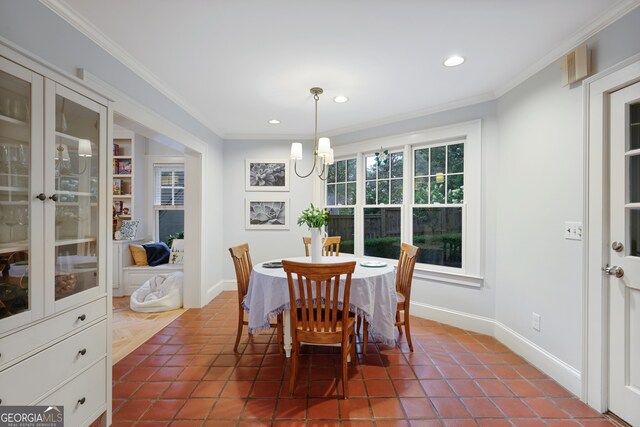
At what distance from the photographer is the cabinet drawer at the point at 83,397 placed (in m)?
1.48

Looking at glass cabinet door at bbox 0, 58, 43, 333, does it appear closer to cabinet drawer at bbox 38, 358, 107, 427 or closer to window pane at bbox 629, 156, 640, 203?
cabinet drawer at bbox 38, 358, 107, 427

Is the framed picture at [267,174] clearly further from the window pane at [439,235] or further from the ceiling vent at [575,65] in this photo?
the ceiling vent at [575,65]

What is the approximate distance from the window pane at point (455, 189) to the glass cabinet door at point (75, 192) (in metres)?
3.25

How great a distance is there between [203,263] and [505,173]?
145 inches

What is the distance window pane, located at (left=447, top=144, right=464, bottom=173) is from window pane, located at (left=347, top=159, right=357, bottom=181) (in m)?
1.32

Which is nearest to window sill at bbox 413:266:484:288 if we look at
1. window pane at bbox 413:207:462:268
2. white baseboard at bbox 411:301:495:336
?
window pane at bbox 413:207:462:268

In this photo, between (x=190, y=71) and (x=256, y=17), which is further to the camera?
(x=190, y=71)

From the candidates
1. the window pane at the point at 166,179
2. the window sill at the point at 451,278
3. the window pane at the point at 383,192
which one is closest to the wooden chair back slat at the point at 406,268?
the window sill at the point at 451,278

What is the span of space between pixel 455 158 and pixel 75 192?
11.2ft

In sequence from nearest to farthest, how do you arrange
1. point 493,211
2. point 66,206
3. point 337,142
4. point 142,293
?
1. point 66,206
2. point 493,211
3. point 142,293
4. point 337,142

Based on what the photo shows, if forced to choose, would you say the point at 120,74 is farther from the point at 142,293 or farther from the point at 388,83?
the point at 142,293

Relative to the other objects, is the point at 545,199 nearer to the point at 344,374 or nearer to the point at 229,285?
the point at 344,374

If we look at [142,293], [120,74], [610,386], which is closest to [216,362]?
[142,293]

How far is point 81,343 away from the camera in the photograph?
5.26ft
